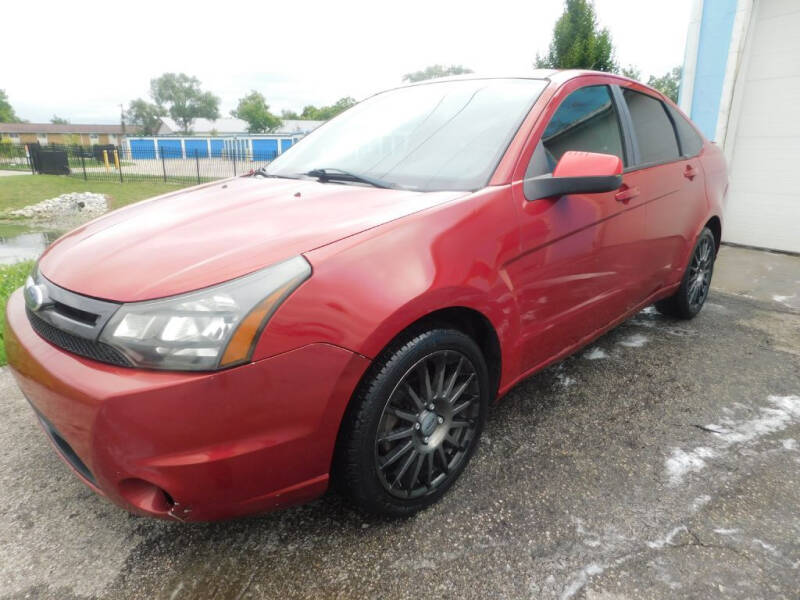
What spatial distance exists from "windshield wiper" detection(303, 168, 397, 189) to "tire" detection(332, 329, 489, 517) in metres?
0.68

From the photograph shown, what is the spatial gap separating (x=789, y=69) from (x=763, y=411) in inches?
198

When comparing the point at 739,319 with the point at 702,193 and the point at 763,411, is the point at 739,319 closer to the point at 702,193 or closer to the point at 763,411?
the point at 702,193

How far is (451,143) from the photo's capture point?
2260 mm

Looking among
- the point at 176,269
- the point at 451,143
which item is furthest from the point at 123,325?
the point at 451,143

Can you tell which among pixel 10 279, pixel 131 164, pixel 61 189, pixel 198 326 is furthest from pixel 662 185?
pixel 131 164

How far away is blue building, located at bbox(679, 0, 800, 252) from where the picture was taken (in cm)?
591

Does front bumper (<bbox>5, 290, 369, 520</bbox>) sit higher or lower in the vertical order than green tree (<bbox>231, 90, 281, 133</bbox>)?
lower

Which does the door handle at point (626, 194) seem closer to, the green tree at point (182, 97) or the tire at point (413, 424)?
the tire at point (413, 424)

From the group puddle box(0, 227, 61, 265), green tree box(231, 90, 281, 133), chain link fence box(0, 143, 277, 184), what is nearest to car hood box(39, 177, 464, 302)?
puddle box(0, 227, 61, 265)

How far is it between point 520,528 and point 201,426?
1150mm

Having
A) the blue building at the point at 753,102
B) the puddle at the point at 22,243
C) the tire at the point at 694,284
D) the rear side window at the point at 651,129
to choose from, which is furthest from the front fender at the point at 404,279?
the puddle at the point at 22,243

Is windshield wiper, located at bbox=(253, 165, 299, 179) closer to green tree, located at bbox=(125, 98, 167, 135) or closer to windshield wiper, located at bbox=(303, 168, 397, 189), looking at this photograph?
windshield wiper, located at bbox=(303, 168, 397, 189)

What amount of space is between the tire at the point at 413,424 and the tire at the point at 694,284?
7.59 feet

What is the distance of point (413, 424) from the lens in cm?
181
